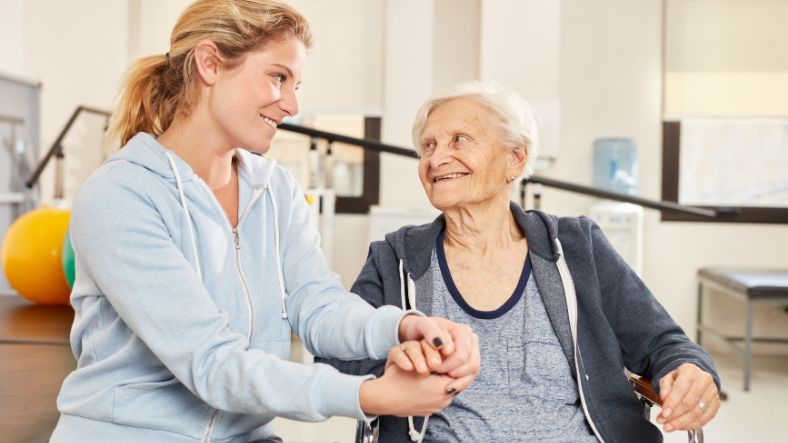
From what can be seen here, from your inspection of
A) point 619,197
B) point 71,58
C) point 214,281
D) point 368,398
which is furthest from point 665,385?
point 71,58

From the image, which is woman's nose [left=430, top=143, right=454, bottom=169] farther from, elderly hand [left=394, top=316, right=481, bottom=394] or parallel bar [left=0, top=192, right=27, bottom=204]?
parallel bar [left=0, top=192, right=27, bottom=204]

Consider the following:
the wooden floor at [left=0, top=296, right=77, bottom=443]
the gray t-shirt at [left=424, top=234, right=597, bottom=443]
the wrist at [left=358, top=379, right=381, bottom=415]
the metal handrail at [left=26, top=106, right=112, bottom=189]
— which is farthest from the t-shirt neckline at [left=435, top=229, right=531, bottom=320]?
the metal handrail at [left=26, top=106, right=112, bottom=189]

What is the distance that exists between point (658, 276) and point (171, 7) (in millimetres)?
4452

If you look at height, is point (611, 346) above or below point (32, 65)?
below

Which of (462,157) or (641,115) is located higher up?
(641,115)

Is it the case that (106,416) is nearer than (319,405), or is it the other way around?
(319,405)

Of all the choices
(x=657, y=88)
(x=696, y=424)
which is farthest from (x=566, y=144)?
(x=696, y=424)

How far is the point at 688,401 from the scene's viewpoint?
3.85 ft

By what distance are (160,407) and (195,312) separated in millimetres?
226

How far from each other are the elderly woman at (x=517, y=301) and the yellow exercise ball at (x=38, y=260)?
1678 millimetres

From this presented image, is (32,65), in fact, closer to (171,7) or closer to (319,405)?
(171,7)

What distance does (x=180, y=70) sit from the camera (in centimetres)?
115

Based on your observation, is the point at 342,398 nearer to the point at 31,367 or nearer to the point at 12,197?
the point at 31,367

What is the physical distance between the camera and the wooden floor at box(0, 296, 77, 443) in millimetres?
1354
